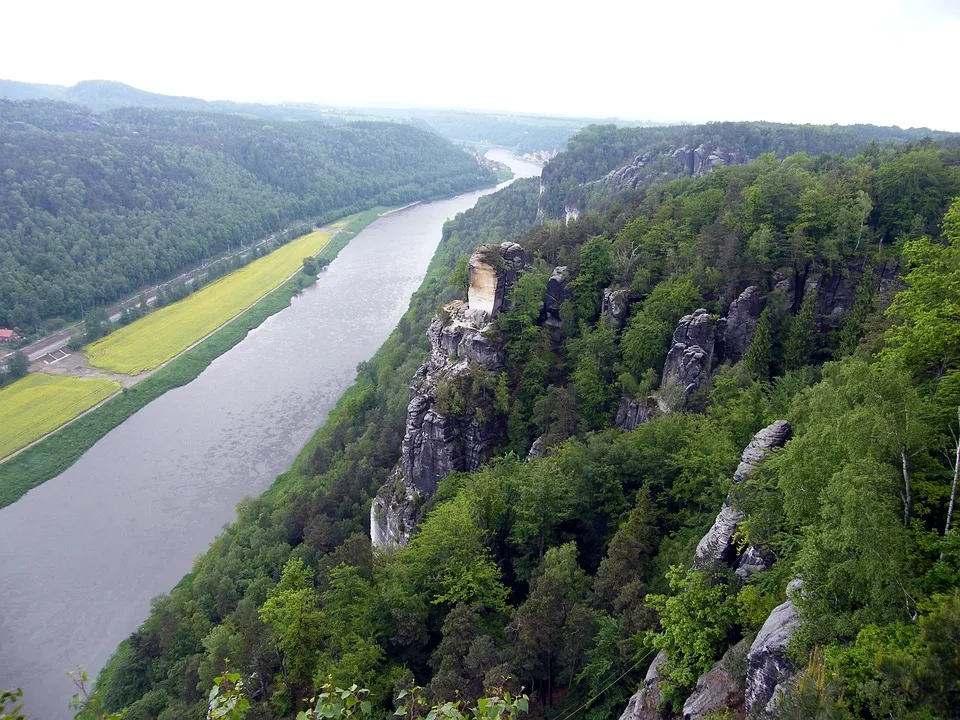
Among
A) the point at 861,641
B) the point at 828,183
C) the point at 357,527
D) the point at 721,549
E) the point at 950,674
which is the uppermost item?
the point at 828,183

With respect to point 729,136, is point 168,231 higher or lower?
lower

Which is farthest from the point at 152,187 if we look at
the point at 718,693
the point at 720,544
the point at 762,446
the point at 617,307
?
the point at 718,693

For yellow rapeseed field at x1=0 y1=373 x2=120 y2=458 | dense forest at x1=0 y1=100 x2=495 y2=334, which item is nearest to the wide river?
yellow rapeseed field at x1=0 y1=373 x2=120 y2=458

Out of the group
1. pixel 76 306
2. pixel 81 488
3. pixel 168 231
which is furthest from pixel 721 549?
pixel 168 231

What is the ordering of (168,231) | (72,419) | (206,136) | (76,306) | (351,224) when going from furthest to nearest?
1. (206,136)
2. (351,224)
3. (168,231)
4. (76,306)
5. (72,419)

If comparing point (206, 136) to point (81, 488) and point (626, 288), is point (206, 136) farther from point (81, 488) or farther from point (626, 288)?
point (626, 288)
